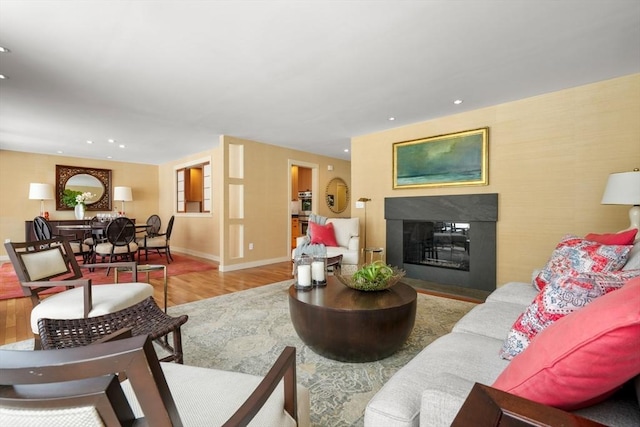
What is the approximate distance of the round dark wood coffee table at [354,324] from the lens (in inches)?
70.5

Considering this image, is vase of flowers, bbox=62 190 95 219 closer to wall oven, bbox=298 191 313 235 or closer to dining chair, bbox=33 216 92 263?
dining chair, bbox=33 216 92 263

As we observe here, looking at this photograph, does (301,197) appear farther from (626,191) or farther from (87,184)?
(626,191)

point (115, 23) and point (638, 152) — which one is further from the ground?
point (115, 23)

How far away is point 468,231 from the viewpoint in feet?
12.8

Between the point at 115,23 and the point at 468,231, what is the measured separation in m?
4.20

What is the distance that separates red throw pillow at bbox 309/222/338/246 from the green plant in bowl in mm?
2161

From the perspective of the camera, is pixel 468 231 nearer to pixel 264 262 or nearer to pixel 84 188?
pixel 264 262

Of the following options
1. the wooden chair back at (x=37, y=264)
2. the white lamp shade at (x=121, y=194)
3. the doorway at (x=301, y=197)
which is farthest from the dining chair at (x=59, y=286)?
the white lamp shade at (x=121, y=194)

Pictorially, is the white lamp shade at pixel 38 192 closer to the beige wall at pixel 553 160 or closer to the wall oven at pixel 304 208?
the wall oven at pixel 304 208

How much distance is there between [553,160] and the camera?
3.22m

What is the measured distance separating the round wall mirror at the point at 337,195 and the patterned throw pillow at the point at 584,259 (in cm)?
498

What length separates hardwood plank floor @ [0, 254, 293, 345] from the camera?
2600mm

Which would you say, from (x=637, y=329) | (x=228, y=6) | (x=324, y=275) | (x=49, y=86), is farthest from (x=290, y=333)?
(x=49, y=86)

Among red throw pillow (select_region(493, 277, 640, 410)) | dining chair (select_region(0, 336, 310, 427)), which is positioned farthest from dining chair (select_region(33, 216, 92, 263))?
red throw pillow (select_region(493, 277, 640, 410))
